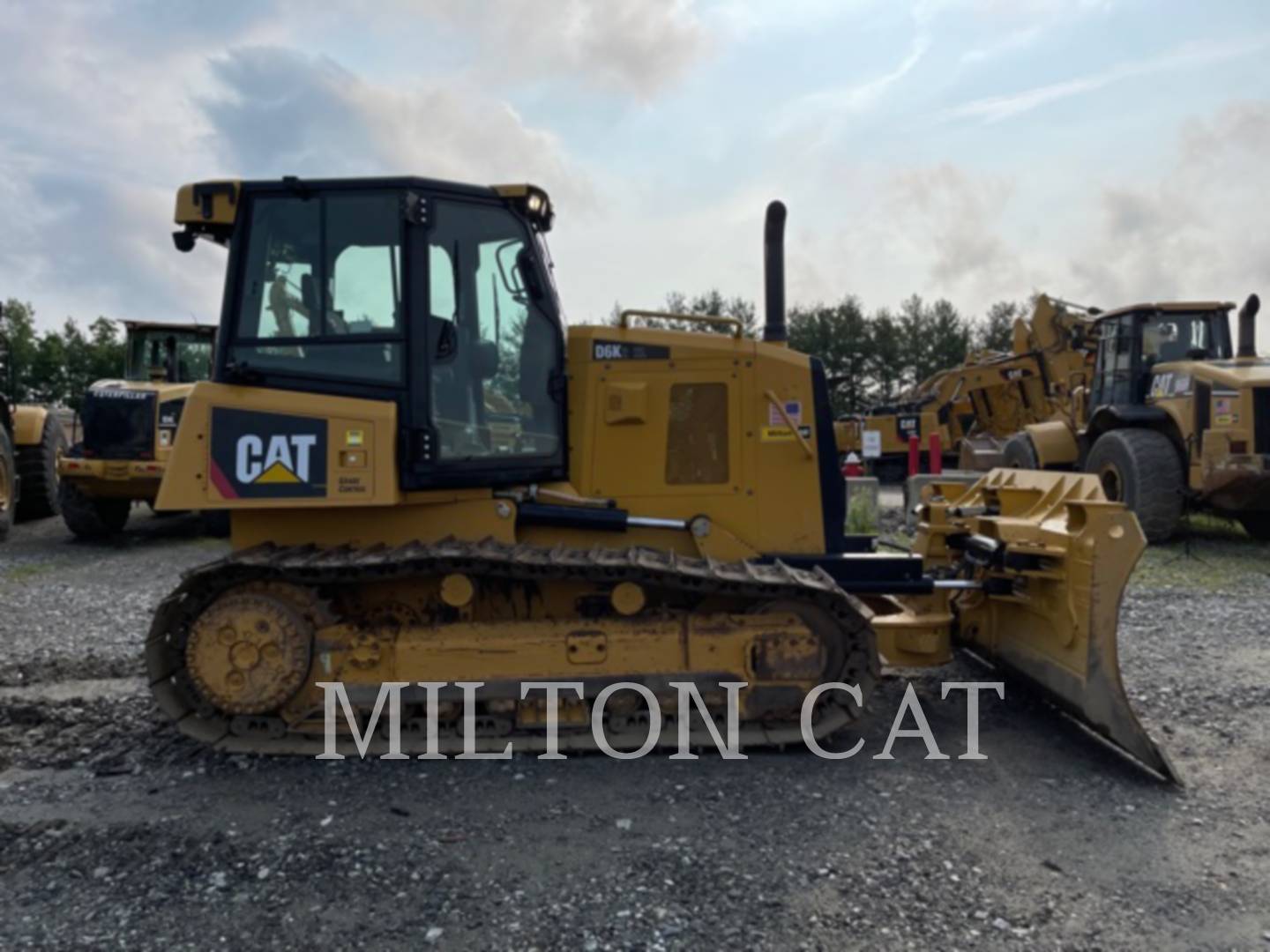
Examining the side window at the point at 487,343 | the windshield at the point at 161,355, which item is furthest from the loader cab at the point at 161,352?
the side window at the point at 487,343

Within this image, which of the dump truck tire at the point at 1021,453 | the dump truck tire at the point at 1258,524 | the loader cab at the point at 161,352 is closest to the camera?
the dump truck tire at the point at 1258,524

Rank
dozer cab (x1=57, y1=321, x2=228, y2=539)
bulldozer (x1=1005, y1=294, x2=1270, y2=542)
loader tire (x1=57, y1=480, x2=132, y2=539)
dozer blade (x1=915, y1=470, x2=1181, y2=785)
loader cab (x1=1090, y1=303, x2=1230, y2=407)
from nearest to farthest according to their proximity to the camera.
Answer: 1. dozer blade (x1=915, y1=470, x2=1181, y2=785)
2. bulldozer (x1=1005, y1=294, x2=1270, y2=542)
3. dozer cab (x1=57, y1=321, x2=228, y2=539)
4. loader tire (x1=57, y1=480, x2=132, y2=539)
5. loader cab (x1=1090, y1=303, x2=1230, y2=407)

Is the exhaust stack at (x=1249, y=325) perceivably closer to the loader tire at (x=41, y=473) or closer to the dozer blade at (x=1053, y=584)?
the dozer blade at (x=1053, y=584)

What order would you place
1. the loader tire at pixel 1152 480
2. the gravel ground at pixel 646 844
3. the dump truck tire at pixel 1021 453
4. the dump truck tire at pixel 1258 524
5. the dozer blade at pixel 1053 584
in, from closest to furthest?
1. the gravel ground at pixel 646 844
2. the dozer blade at pixel 1053 584
3. the loader tire at pixel 1152 480
4. the dump truck tire at pixel 1258 524
5. the dump truck tire at pixel 1021 453

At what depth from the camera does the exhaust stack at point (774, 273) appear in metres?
4.93

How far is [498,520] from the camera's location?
4.70 meters

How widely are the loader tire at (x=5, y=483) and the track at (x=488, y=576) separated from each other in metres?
9.69

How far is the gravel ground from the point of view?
9.77 feet

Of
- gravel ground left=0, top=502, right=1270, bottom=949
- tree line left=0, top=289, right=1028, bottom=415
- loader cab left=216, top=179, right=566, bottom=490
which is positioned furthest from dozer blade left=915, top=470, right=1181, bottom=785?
tree line left=0, top=289, right=1028, bottom=415

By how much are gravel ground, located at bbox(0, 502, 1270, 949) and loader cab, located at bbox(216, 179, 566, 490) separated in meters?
1.65

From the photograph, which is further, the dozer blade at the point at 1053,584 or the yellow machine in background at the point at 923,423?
the yellow machine in background at the point at 923,423

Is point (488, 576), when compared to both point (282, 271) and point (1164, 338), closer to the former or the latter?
point (282, 271)

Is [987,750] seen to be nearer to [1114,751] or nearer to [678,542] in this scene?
[1114,751]

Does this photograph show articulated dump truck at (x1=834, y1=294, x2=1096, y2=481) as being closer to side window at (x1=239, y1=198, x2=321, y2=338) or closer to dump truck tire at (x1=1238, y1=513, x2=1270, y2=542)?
dump truck tire at (x1=1238, y1=513, x2=1270, y2=542)
